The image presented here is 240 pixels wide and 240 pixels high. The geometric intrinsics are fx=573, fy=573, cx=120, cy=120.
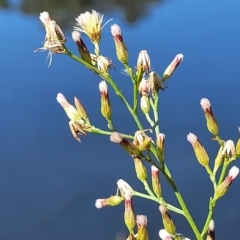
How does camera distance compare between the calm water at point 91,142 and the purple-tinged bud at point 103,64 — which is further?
the calm water at point 91,142

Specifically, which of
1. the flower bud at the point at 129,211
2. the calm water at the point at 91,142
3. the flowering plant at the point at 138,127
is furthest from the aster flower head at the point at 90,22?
the calm water at the point at 91,142

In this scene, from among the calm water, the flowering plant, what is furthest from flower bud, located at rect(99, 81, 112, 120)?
the calm water

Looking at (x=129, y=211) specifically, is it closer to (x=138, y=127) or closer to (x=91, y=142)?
(x=138, y=127)

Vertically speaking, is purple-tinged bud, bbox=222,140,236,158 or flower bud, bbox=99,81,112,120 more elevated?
flower bud, bbox=99,81,112,120

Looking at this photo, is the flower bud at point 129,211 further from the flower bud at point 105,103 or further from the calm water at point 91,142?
the calm water at point 91,142

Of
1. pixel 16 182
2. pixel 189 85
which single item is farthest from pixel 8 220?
pixel 189 85

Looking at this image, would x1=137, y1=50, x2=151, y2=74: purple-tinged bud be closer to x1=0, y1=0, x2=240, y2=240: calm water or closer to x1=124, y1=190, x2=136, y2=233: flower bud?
x1=124, y1=190, x2=136, y2=233: flower bud
